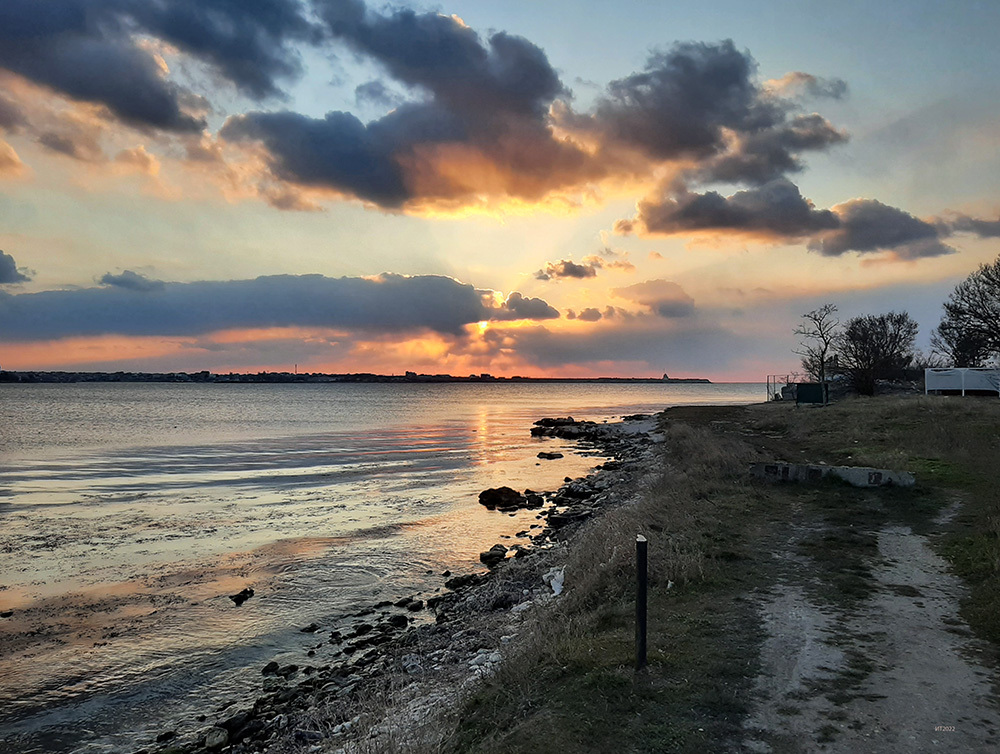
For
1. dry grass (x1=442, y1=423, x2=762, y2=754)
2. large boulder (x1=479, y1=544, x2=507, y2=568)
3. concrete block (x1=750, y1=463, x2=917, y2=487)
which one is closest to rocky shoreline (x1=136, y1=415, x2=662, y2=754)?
large boulder (x1=479, y1=544, x2=507, y2=568)

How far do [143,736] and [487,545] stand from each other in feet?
40.9

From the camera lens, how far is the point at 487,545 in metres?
21.0

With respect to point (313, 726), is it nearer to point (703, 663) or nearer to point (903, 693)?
point (703, 663)

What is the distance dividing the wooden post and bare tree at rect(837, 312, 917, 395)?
218 feet

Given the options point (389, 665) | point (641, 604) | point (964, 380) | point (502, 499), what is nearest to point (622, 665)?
point (641, 604)

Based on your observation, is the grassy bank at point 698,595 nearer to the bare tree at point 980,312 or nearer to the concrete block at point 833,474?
the concrete block at point 833,474

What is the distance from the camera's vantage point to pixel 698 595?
32.4ft

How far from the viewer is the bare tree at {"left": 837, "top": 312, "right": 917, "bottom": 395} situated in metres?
69.2

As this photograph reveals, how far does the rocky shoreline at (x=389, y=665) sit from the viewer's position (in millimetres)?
8922

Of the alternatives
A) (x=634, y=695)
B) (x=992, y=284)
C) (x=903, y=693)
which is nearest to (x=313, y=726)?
(x=634, y=695)

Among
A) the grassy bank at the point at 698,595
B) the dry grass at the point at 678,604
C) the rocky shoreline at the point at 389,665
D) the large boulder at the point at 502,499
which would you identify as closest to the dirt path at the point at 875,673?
the grassy bank at the point at 698,595

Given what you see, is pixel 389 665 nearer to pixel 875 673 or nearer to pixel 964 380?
pixel 875 673

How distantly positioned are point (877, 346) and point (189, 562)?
3236 inches

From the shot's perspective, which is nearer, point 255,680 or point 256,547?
point 255,680
